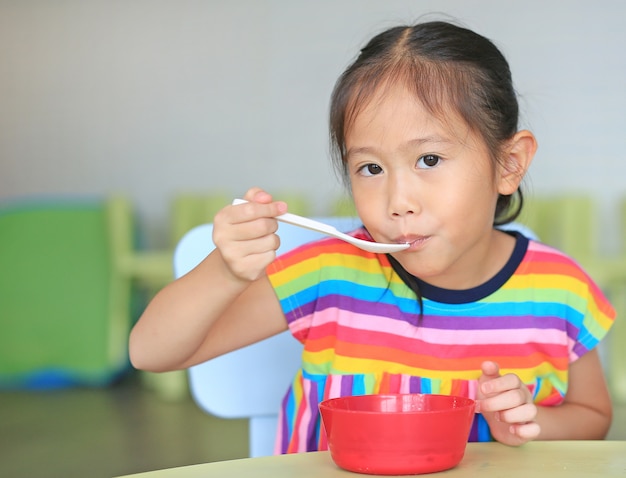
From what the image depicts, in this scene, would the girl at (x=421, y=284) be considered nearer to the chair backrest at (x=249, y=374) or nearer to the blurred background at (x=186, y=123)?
the chair backrest at (x=249, y=374)

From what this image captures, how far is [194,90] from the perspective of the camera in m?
4.05

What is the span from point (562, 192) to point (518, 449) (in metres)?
3.08

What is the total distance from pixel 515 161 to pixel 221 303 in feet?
1.19

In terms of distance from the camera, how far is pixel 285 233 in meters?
1.08

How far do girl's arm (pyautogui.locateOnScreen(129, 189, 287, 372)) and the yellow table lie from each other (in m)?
0.18

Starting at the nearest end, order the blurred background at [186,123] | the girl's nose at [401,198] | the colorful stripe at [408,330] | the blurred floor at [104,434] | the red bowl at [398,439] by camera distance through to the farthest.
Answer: the red bowl at [398,439] → the girl's nose at [401,198] → the colorful stripe at [408,330] → the blurred floor at [104,434] → the blurred background at [186,123]

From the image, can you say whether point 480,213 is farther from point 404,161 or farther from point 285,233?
point 285,233

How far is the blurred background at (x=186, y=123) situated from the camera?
3588mm

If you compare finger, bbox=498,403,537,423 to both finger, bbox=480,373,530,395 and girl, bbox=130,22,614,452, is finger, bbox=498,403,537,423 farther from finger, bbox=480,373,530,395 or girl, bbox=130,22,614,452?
girl, bbox=130,22,614,452

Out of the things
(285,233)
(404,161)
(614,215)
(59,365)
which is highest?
(404,161)

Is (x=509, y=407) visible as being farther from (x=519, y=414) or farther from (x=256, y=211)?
(x=256, y=211)

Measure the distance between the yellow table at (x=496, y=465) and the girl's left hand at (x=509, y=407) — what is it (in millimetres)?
15

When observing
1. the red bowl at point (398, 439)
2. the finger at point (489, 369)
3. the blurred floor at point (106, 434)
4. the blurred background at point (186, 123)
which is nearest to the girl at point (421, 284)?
the finger at point (489, 369)

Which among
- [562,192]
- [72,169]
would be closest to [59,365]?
[72,169]
